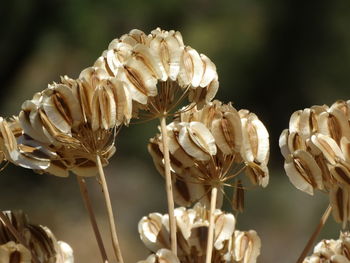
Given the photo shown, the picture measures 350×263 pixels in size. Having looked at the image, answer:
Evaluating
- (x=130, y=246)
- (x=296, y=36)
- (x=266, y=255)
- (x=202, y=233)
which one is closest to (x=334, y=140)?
(x=202, y=233)

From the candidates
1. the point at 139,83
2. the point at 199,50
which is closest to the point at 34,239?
the point at 139,83

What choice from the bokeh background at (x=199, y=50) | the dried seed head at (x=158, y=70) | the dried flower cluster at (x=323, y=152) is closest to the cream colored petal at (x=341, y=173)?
the dried flower cluster at (x=323, y=152)

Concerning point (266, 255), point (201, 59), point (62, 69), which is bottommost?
point (266, 255)

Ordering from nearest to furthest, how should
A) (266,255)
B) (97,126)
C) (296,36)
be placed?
(97,126) < (266,255) < (296,36)

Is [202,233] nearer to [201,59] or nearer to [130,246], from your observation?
[201,59]

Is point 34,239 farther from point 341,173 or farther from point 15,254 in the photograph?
point 341,173
